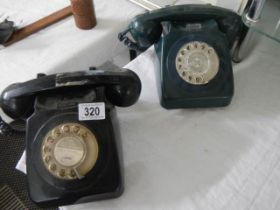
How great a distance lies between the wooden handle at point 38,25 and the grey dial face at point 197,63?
39cm

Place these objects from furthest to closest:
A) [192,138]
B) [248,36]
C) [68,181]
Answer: [248,36] → [192,138] → [68,181]

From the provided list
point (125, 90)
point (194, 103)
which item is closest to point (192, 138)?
point (194, 103)

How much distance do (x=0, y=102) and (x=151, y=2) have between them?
1.74ft

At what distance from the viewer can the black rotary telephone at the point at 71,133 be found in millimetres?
437

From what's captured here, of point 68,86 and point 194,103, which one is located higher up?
point 68,86

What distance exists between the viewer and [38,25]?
2.45 ft

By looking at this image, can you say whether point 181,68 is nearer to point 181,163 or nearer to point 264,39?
point 181,163

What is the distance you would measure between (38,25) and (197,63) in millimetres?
463

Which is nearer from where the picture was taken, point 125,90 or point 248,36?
point 125,90

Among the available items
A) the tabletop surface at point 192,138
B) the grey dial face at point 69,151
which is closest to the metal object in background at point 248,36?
the tabletop surface at point 192,138

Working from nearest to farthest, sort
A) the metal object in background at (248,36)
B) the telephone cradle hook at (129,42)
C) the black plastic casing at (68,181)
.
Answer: the black plastic casing at (68,181) → the metal object in background at (248,36) → the telephone cradle hook at (129,42)

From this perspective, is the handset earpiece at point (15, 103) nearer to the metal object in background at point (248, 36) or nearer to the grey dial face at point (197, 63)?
the grey dial face at point (197, 63)

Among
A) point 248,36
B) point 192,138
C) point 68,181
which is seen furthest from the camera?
point 248,36

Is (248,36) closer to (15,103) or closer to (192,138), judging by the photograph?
(192,138)
